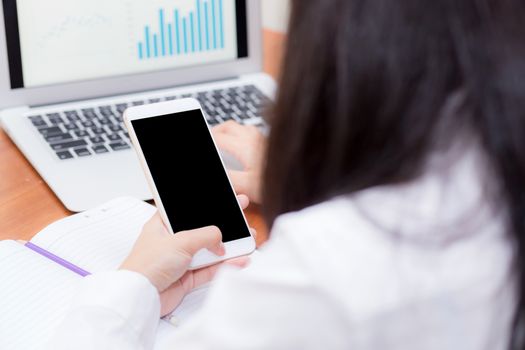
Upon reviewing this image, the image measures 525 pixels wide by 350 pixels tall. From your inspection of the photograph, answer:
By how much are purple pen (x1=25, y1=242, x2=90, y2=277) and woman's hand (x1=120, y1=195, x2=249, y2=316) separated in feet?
0.20

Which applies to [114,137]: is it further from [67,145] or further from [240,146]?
[240,146]

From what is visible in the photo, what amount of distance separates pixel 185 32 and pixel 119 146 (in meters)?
0.22

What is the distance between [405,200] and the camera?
39 centimetres

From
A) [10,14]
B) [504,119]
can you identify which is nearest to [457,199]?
[504,119]

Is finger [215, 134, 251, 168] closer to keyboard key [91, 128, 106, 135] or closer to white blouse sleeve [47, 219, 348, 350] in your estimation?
keyboard key [91, 128, 106, 135]

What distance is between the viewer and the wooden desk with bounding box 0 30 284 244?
0.79m

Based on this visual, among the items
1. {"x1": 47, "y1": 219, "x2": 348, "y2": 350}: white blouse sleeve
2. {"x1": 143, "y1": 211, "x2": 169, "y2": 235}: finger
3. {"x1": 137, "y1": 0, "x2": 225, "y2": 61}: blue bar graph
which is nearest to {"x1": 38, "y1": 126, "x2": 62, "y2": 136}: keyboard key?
{"x1": 137, "y1": 0, "x2": 225, "y2": 61}: blue bar graph

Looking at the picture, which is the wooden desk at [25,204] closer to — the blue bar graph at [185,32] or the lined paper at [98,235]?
the lined paper at [98,235]

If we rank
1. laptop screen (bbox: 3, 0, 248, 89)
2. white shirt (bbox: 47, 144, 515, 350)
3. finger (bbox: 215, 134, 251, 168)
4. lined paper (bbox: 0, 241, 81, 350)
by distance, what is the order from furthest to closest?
laptop screen (bbox: 3, 0, 248, 89), finger (bbox: 215, 134, 251, 168), lined paper (bbox: 0, 241, 81, 350), white shirt (bbox: 47, 144, 515, 350)

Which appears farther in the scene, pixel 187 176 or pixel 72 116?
pixel 72 116

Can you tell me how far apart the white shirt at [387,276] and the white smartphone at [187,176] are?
0.97 feet

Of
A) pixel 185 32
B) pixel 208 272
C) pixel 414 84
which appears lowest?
pixel 208 272

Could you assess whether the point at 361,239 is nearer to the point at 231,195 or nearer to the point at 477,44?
the point at 477,44

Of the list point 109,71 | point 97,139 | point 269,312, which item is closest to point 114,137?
point 97,139
